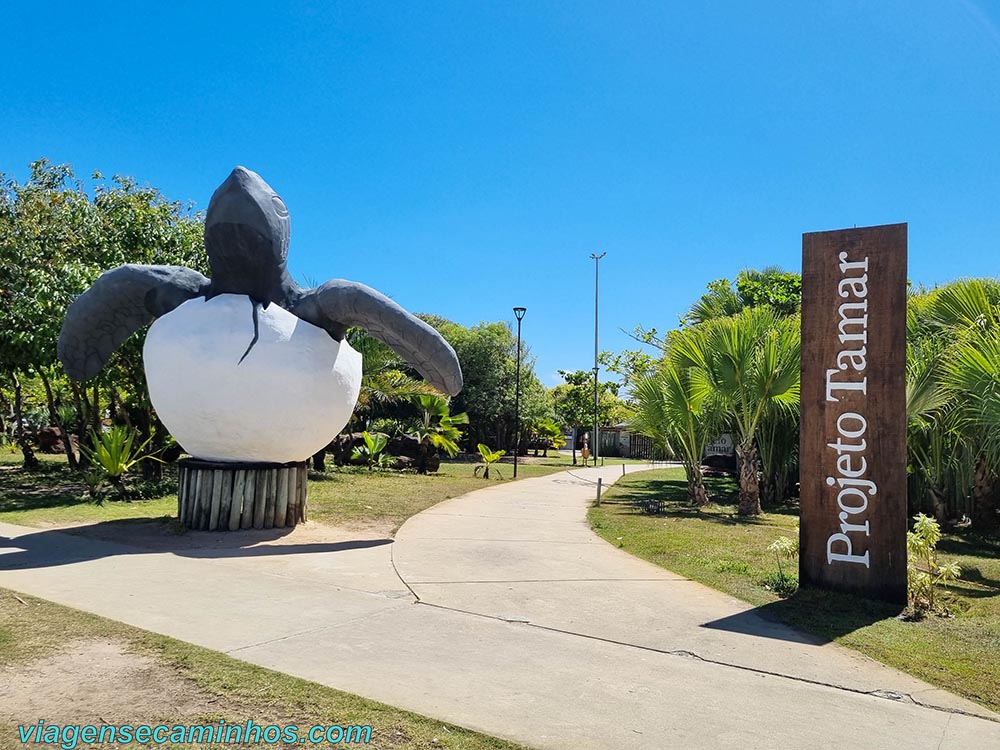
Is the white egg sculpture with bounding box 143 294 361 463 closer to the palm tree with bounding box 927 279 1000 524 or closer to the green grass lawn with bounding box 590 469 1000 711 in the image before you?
the green grass lawn with bounding box 590 469 1000 711

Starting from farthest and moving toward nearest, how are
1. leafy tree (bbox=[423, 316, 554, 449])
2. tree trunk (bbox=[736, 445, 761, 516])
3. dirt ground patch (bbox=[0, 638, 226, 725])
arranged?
1. leafy tree (bbox=[423, 316, 554, 449])
2. tree trunk (bbox=[736, 445, 761, 516])
3. dirt ground patch (bbox=[0, 638, 226, 725])

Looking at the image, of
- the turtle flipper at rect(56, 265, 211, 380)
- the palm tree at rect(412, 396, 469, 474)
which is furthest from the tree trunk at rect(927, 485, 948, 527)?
the palm tree at rect(412, 396, 469, 474)

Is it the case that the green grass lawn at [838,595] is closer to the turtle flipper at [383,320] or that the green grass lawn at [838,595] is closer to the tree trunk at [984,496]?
the tree trunk at [984,496]

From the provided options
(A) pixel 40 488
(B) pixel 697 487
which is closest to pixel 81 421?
(A) pixel 40 488

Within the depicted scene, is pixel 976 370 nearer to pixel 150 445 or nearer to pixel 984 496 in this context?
pixel 984 496

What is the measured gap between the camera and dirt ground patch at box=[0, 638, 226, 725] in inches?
126

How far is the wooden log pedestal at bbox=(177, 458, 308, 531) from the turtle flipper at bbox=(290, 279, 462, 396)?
1.93m

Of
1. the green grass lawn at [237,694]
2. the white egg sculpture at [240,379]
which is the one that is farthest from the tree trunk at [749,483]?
the green grass lawn at [237,694]

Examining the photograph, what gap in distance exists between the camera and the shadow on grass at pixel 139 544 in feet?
22.8

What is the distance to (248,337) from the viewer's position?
7.84 metres

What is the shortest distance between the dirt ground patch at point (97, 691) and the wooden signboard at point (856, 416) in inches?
193

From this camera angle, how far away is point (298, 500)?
8.94 metres

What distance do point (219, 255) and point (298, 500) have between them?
3.10 metres

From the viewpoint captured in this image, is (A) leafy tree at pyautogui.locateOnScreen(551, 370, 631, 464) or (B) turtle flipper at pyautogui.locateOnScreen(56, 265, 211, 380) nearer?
(B) turtle flipper at pyautogui.locateOnScreen(56, 265, 211, 380)
